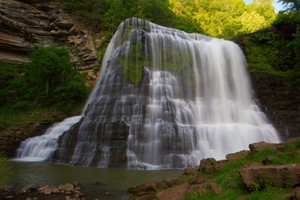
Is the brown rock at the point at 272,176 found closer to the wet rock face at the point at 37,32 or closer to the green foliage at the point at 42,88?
the green foliage at the point at 42,88

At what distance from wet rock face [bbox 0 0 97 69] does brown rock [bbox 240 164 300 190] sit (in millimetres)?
24465

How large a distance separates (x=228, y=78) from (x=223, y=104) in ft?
11.5

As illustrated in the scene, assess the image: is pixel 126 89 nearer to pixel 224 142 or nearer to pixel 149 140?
pixel 149 140

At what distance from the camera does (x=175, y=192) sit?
7.84 metres

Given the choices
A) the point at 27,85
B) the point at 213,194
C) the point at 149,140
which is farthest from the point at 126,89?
the point at 213,194

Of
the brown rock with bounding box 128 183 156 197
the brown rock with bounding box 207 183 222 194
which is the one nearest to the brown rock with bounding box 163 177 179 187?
the brown rock with bounding box 128 183 156 197

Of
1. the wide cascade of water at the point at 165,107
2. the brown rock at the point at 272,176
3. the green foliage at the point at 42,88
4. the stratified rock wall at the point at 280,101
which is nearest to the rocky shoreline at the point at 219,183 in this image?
the brown rock at the point at 272,176

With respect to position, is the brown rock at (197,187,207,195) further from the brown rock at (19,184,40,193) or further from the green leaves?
the green leaves

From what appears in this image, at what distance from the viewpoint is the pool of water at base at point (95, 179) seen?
9.52m

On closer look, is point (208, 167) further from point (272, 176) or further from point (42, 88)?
point (42, 88)

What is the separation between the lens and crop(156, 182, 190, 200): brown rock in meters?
7.53

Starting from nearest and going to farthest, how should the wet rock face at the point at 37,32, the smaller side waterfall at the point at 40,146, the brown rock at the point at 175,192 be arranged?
the brown rock at the point at 175,192
the smaller side waterfall at the point at 40,146
the wet rock face at the point at 37,32

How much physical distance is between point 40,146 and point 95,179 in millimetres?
9114

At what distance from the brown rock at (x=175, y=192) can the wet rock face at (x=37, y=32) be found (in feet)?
74.0
